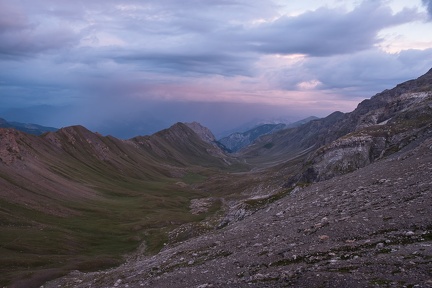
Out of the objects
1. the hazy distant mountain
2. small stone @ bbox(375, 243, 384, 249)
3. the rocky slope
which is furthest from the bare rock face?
small stone @ bbox(375, 243, 384, 249)

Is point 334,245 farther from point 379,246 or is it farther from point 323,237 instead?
point 379,246

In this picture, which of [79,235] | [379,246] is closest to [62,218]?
[79,235]

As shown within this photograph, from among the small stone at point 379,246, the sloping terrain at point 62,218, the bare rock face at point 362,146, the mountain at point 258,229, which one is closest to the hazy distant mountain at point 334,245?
the small stone at point 379,246

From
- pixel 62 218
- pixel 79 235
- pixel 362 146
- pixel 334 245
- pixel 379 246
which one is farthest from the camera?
pixel 62 218

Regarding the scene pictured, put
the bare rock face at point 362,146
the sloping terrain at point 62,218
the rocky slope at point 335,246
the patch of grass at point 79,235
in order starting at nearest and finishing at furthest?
the rocky slope at point 335,246
the patch of grass at point 79,235
the sloping terrain at point 62,218
the bare rock face at point 362,146

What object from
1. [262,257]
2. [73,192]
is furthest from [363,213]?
[73,192]

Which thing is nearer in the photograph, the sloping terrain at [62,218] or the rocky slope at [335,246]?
the rocky slope at [335,246]

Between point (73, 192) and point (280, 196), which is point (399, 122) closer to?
point (280, 196)

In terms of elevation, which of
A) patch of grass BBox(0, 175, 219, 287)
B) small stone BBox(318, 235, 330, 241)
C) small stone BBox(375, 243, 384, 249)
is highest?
small stone BBox(375, 243, 384, 249)

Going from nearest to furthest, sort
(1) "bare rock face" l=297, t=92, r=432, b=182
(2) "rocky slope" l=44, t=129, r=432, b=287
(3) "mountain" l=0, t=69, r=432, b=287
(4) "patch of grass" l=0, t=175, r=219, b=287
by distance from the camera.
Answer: (2) "rocky slope" l=44, t=129, r=432, b=287, (3) "mountain" l=0, t=69, r=432, b=287, (4) "patch of grass" l=0, t=175, r=219, b=287, (1) "bare rock face" l=297, t=92, r=432, b=182

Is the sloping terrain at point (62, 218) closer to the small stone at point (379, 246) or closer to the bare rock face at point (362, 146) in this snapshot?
the bare rock face at point (362, 146)

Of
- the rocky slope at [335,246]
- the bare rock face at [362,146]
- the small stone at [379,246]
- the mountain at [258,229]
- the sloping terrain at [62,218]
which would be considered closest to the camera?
the rocky slope at [335,246]

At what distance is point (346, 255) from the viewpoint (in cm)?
2533

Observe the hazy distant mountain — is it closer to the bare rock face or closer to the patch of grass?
the patch of grass
